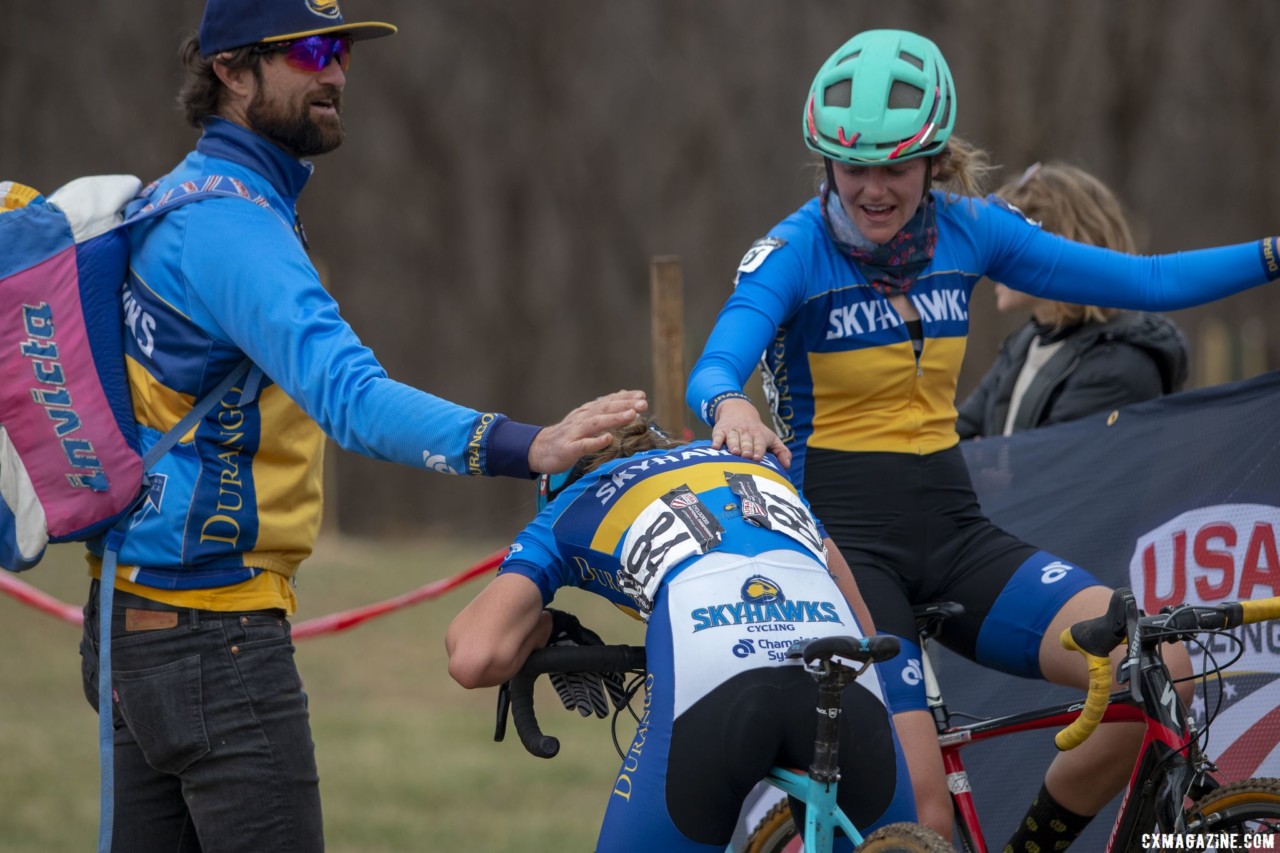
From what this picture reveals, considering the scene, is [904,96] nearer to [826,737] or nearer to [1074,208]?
[1074,208]

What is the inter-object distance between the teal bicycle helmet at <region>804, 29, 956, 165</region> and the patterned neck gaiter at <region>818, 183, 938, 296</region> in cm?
19

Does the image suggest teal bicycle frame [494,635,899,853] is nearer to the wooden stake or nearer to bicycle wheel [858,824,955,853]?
bicycle wheel [858,824,955,853]

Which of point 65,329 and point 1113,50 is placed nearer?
point 65,329

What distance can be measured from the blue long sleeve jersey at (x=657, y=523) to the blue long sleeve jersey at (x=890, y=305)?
0.49 m

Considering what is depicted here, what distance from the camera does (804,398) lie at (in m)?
4.11

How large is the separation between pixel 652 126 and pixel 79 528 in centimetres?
1369

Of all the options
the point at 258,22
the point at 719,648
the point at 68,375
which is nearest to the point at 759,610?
the point at 719,648

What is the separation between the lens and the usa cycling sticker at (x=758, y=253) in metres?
3.95

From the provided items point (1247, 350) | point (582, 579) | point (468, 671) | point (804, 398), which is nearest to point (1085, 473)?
point (804, 398)

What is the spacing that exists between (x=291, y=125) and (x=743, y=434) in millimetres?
1206

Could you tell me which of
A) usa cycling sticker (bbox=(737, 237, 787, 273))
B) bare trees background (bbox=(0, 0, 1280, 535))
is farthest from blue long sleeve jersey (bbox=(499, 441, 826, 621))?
bare trees background (bbox=(0, 0, 1280, 535))

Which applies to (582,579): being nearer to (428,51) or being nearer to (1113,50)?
(428,51)

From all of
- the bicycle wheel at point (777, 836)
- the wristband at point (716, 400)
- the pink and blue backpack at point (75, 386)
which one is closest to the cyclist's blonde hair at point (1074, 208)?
the wristband at point (716, 400)

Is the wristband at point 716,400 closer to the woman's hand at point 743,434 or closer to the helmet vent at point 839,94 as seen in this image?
the woman's hand at point 743,434
